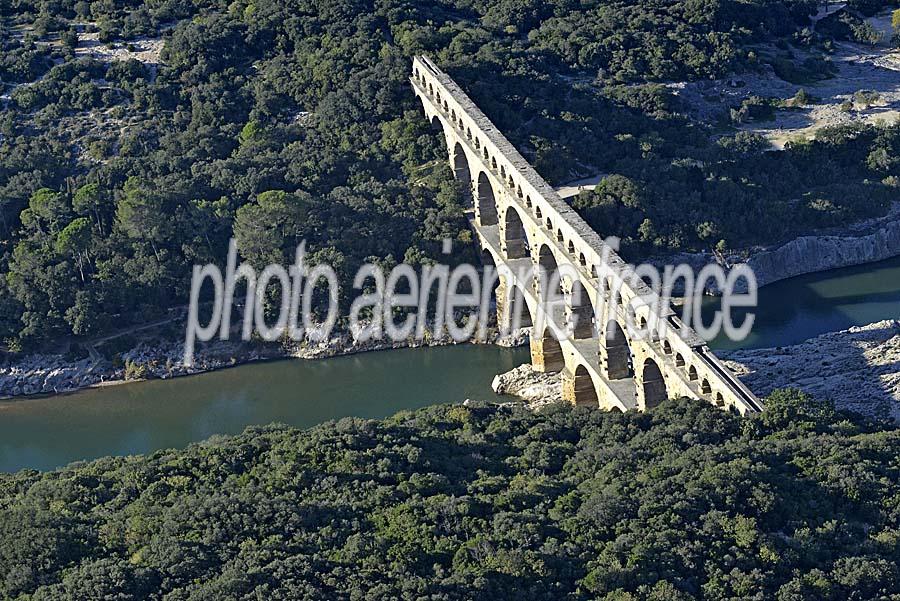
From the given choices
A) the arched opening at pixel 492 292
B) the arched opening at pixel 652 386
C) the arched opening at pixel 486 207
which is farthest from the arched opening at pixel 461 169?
the arched opening at pixel 652 386

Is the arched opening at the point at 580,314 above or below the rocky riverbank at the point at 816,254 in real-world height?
below

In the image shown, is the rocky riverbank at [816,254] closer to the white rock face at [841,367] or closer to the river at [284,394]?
the river at [284,394]

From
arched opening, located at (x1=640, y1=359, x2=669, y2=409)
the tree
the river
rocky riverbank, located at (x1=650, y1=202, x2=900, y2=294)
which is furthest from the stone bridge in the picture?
the tree

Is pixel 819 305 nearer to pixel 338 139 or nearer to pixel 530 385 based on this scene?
pixel 530 385

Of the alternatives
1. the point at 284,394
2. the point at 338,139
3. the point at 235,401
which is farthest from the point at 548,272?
the point at 338,139

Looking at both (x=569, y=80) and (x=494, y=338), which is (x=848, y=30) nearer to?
(x=569, y=80)

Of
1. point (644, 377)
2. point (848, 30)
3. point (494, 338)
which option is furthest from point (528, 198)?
point (848, 30)
